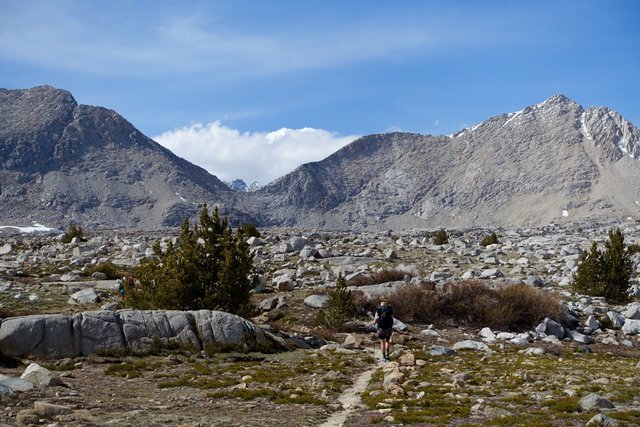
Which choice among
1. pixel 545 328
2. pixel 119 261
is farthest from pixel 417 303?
pixel 119 261

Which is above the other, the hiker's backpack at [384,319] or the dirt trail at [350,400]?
the hiker's backpack at [384,319]

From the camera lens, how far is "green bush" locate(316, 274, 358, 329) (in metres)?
25.9

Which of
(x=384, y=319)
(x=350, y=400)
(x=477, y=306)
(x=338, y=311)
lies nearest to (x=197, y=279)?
(x=338, y=311)

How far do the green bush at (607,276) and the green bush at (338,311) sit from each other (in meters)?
14.5

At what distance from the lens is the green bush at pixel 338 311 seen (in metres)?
25.9

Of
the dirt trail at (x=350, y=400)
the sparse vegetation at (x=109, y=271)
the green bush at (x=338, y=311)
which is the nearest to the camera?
the dirt trail at (x=350, y=400)

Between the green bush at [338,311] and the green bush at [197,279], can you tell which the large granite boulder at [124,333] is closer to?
the green bush at [197,279]

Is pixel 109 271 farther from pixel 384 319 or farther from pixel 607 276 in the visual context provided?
pixel 607 276

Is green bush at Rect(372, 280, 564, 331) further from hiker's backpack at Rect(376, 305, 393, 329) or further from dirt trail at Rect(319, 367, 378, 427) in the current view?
dirt trail at Rect(319, 367, 378, 427)

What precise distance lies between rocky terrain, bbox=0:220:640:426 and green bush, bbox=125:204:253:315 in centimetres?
227

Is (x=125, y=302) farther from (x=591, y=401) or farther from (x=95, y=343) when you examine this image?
(x=591, y=401)

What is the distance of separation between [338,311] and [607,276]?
1594 cm

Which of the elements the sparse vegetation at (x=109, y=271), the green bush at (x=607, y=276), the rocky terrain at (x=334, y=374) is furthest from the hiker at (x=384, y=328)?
the sparse vegetation at (x=109, y=271)

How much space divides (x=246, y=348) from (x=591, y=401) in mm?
Answer: 11010
